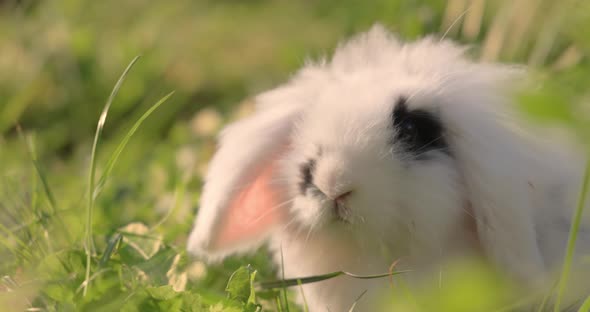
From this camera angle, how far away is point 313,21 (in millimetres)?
7223

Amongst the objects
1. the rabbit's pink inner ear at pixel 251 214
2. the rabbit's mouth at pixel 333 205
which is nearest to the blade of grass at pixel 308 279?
the rabbit's mouth at pixel 333 205

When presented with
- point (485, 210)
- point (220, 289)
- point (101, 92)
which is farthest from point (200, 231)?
point (101, 92)

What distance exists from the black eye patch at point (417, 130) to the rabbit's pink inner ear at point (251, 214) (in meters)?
0.48

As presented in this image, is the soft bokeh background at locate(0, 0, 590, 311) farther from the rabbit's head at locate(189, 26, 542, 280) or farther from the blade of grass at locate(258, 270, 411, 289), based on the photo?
the rabbit's head at locate(189, 26, 542, 280)

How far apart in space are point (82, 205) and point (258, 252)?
806mm

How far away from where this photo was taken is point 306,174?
6.47ft

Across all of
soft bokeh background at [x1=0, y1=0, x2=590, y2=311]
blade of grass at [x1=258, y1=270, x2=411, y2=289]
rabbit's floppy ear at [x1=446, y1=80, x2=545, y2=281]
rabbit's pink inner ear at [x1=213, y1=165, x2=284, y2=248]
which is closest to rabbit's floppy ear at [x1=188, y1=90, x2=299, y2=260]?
rabbit's pink inner ear at [x1=213, y1=165, x2=284, y2=248]

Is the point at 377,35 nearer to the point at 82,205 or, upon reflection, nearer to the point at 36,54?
the point at 82,205

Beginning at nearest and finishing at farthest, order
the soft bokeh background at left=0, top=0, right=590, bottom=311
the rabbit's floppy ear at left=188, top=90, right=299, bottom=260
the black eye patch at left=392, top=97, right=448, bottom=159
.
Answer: the soft bokeh background at left=0, top=0, right=590, bottom=311
the black eye patch at left=392, top=97, right=448, bottom=159
the rabbit's floppy ear at left=188, top=90, right=299, bottom=260

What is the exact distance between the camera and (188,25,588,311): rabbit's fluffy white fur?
1859 mm

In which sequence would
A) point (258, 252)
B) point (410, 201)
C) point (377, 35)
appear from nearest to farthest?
1. point (410, 201)
2. point (377, 35)
3. point (258, 252)

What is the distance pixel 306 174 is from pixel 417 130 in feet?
1.14

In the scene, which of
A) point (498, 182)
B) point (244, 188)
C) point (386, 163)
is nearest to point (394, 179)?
point (386, 163)

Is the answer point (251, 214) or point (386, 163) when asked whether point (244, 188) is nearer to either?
point (251, 214)
